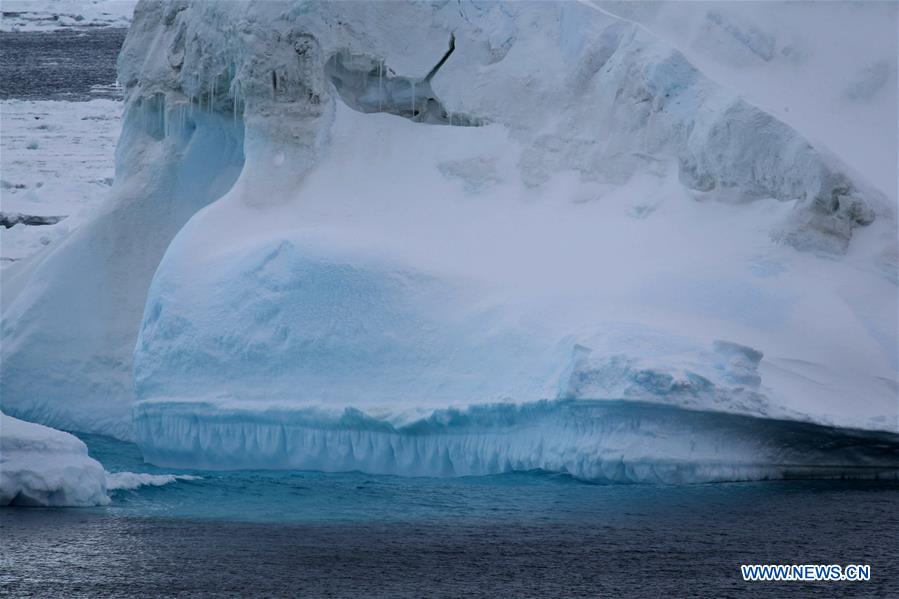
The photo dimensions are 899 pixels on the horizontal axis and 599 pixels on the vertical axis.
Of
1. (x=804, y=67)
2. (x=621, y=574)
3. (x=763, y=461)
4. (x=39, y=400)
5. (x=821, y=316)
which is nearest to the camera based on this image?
(x=621, y=574)

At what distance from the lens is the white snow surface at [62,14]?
33.1 m

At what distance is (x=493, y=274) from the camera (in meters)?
12.2

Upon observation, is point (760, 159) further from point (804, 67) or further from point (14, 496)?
point (14, 496)

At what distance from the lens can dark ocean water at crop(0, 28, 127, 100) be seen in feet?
95.3

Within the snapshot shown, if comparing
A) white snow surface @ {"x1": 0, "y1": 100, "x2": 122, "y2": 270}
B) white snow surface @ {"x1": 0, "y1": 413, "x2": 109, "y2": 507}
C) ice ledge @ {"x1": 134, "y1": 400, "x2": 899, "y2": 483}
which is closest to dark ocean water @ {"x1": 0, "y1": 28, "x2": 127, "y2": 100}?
white snow surface @ {"x1": 0, "y1": 100, "x2": 122, "y2": 270}

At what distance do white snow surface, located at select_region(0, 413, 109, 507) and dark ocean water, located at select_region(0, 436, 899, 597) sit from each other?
7.8 inches

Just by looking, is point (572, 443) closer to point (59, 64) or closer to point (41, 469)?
point (41, 469)

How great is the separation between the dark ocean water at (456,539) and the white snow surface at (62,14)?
953 inches

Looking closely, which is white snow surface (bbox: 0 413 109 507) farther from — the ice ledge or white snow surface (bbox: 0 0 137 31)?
white snow surface (bbox: 0 0 137 31)

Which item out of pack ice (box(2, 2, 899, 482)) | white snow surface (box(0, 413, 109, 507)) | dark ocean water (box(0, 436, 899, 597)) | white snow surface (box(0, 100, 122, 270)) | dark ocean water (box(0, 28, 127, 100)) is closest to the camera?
dark ocean water (box(0, 436, 899, 597))

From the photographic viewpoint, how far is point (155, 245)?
16.1 meters

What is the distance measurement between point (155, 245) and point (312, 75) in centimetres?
333

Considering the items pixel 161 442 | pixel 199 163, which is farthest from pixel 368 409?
pixel 199 163

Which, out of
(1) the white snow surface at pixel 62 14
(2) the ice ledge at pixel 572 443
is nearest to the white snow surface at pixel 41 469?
(2) the ice ledge at pixel 572 443
